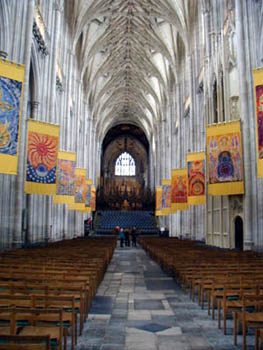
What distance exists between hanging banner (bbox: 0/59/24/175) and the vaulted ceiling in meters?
20.3

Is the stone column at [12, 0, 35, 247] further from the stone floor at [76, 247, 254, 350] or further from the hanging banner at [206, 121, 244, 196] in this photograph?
the hanging banner at [206, 121, 244, 196]

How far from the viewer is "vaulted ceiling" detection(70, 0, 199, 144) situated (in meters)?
28.4

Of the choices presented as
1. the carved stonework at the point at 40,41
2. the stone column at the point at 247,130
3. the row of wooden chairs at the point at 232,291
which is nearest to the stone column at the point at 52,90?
the carved stonework at the point at 40,41

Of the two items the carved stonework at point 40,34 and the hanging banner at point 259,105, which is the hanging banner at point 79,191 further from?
the hanging banner at point 259,105

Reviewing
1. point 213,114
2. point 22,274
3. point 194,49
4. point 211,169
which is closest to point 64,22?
point 194,49

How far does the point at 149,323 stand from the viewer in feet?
18.1

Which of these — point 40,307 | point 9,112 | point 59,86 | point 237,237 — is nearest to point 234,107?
point 237,237

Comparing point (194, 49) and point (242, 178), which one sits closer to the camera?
point (242, 178)

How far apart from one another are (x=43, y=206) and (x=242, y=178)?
1077 centimetres

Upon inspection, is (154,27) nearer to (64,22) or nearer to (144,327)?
(64,22)

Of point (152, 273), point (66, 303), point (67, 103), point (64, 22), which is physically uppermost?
point (64, 22)

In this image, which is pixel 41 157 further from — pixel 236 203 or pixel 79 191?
pixel 79 191

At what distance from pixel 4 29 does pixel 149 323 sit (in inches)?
505

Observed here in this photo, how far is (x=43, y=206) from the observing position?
1888cm
